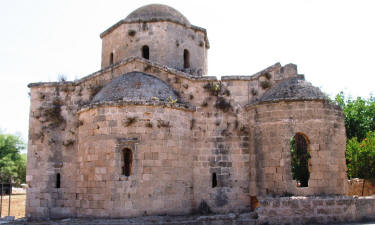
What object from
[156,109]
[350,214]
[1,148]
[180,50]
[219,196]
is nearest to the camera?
[350,214]

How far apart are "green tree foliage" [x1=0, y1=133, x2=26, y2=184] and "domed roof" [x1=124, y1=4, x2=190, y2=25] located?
2476 centimetres

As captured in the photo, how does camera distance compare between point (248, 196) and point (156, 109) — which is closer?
point (156, 109)

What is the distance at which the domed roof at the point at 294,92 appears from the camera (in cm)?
1088

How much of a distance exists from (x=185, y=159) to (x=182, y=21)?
19.4 ft

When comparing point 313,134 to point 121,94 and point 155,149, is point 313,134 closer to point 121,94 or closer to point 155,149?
point 155,149

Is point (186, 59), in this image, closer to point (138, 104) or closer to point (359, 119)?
point (138, 104)

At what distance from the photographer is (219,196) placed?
11.5m

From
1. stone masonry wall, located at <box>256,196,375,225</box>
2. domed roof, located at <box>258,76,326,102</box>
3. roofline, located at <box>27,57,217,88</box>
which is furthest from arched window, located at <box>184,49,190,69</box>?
stone masonry wall, located at <box>256,196,375,225</box>

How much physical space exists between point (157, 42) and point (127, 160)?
5.17 m

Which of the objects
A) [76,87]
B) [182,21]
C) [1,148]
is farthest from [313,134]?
[1,148]

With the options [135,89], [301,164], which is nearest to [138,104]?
[135,89]

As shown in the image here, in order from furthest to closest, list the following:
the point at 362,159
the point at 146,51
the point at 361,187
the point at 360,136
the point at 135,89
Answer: the point at 360,136
the point at 362,159
the point at 361,187
the point at 146,51
the point at 135,89

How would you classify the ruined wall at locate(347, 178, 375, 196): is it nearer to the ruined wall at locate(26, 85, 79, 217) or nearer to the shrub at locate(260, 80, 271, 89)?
the shrub at locate(260, 80, 271, 89)

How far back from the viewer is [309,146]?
10.7 meters
